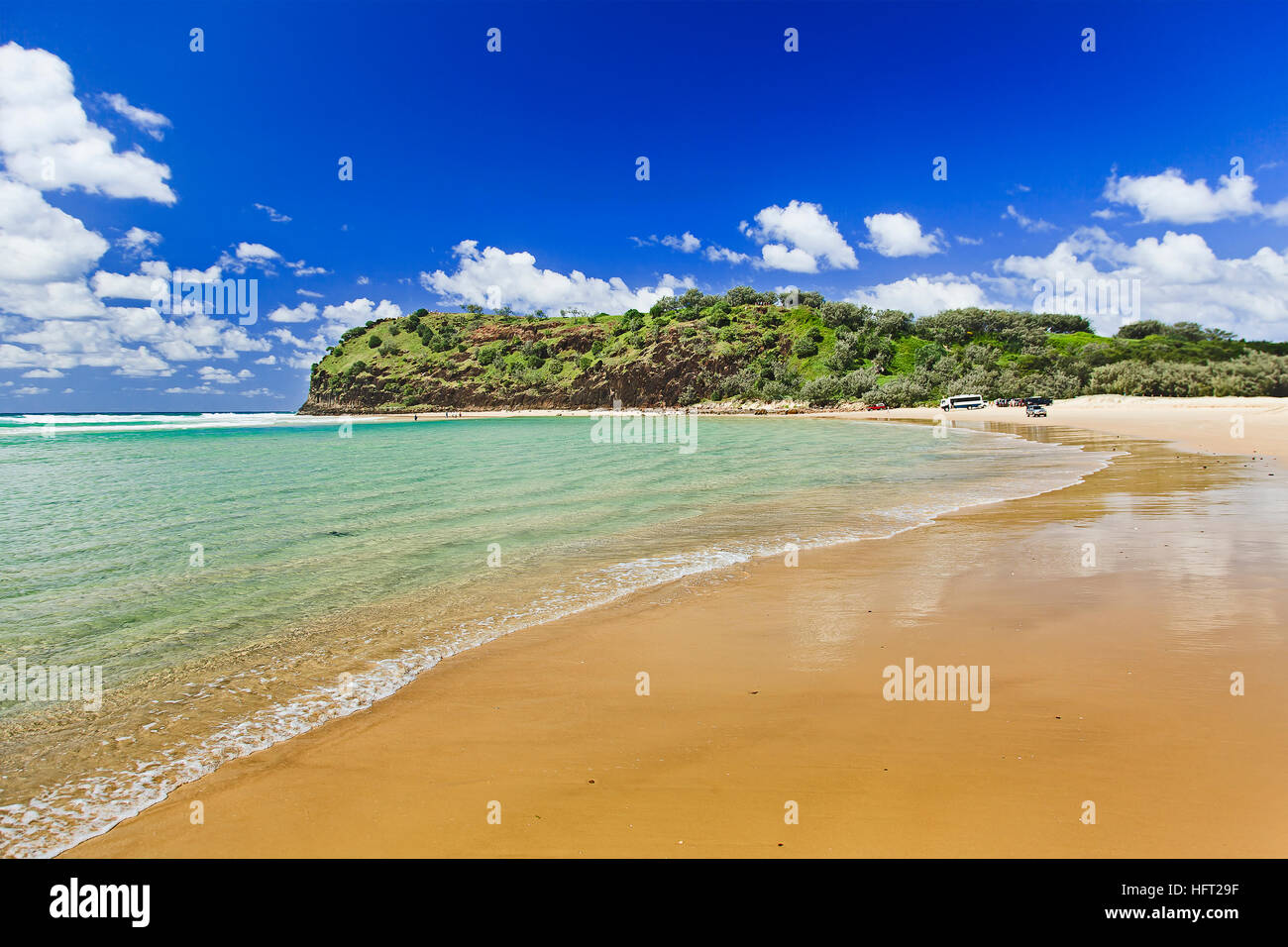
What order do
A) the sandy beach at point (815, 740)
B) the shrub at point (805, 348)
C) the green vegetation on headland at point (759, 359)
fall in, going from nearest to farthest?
1. the sandy beach at point (815, 740)
2. the green vegetation on headland at point (759, 359)
3. the shrub at point (805, 348)

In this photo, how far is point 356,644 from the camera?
22.3 ft

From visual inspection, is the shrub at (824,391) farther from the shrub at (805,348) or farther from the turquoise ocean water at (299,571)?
the turquoise ocean water at (299,571)

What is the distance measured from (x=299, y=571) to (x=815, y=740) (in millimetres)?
8288

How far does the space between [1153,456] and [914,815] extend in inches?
1021

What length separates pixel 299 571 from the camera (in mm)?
9719

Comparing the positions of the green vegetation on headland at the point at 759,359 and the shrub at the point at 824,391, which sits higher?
the green vegetation on headland at the point at 759,359

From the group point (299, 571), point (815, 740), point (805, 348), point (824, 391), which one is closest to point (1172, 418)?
point (815, 740)

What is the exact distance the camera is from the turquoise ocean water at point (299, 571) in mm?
4852

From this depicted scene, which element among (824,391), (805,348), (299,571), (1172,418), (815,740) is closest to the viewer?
(815,740)

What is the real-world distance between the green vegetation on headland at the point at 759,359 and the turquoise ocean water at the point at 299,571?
60.5m

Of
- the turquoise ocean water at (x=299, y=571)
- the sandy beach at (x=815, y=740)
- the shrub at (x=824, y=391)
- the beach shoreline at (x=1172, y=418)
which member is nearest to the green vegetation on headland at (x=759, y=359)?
the shrub at (x=824, y=391)

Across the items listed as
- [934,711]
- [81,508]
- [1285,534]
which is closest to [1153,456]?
[1285,534]

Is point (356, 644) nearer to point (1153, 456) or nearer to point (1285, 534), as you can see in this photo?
point (1285, 534)

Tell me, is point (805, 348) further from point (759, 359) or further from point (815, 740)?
point (815, 740)
